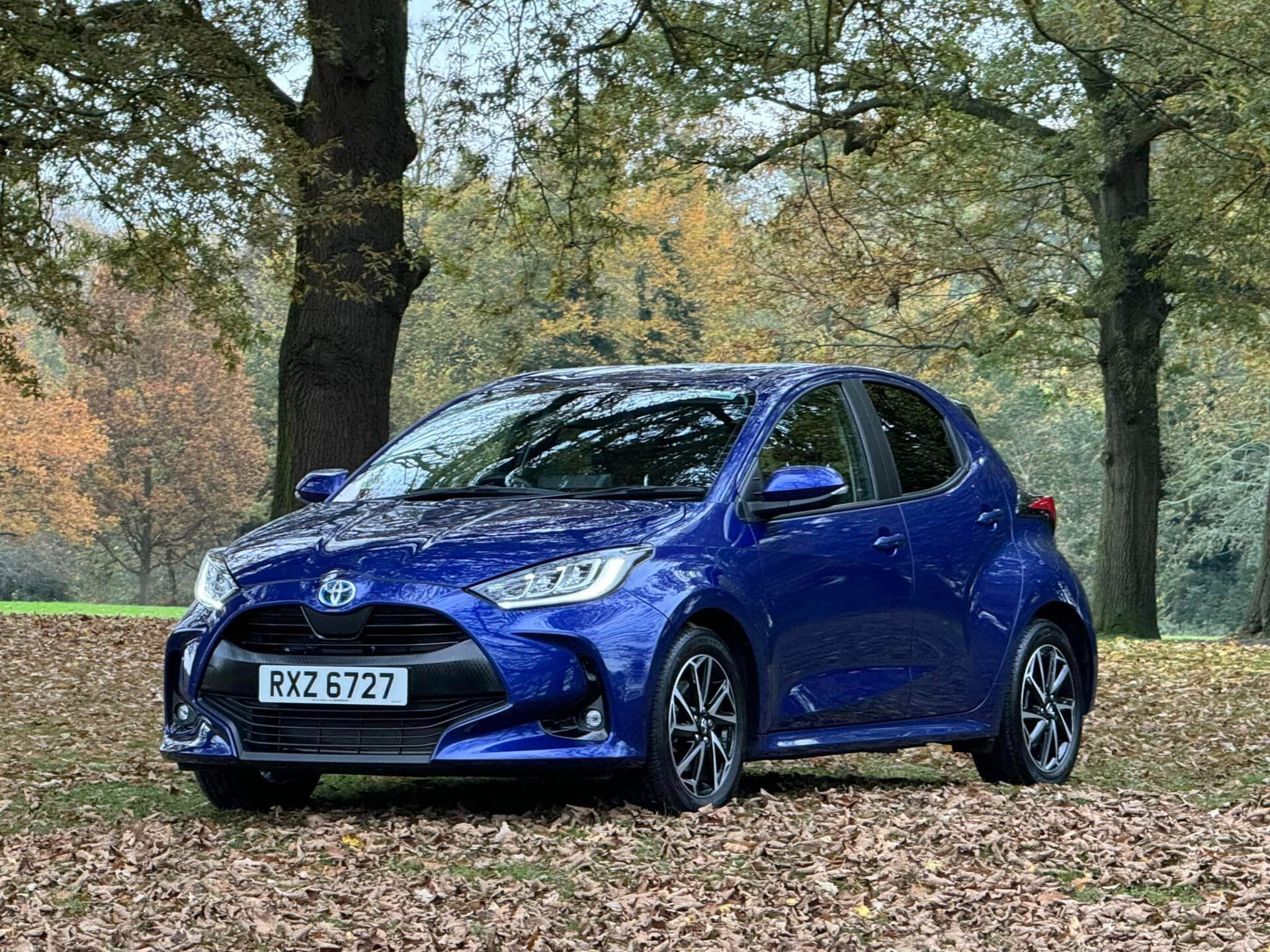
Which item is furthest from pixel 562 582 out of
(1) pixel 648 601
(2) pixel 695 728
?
(2) pixel 695 728

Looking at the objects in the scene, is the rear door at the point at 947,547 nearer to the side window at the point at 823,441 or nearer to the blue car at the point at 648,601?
the blue car at the point at 648,601

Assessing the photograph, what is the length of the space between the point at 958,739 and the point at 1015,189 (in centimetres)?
1708

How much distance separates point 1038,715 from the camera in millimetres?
8602

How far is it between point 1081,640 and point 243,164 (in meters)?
7.51

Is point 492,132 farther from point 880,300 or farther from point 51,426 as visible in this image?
point 51,426

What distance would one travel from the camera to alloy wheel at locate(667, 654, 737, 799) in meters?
6.60

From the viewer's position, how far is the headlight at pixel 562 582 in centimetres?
635

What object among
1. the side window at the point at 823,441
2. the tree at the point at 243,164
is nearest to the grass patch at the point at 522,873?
the side window at the point at 823,441

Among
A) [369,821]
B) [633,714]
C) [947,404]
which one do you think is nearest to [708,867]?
[633,714]

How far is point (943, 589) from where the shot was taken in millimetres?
8031

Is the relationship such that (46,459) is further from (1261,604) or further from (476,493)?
(476,493)


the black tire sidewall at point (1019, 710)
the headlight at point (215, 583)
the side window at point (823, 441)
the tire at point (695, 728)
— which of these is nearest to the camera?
the tire at point (695, 728)

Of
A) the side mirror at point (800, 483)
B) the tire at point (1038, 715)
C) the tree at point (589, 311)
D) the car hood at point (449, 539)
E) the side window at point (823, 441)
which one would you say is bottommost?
the tire at point (1038, 715)

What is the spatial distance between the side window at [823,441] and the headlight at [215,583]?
6.86ft
